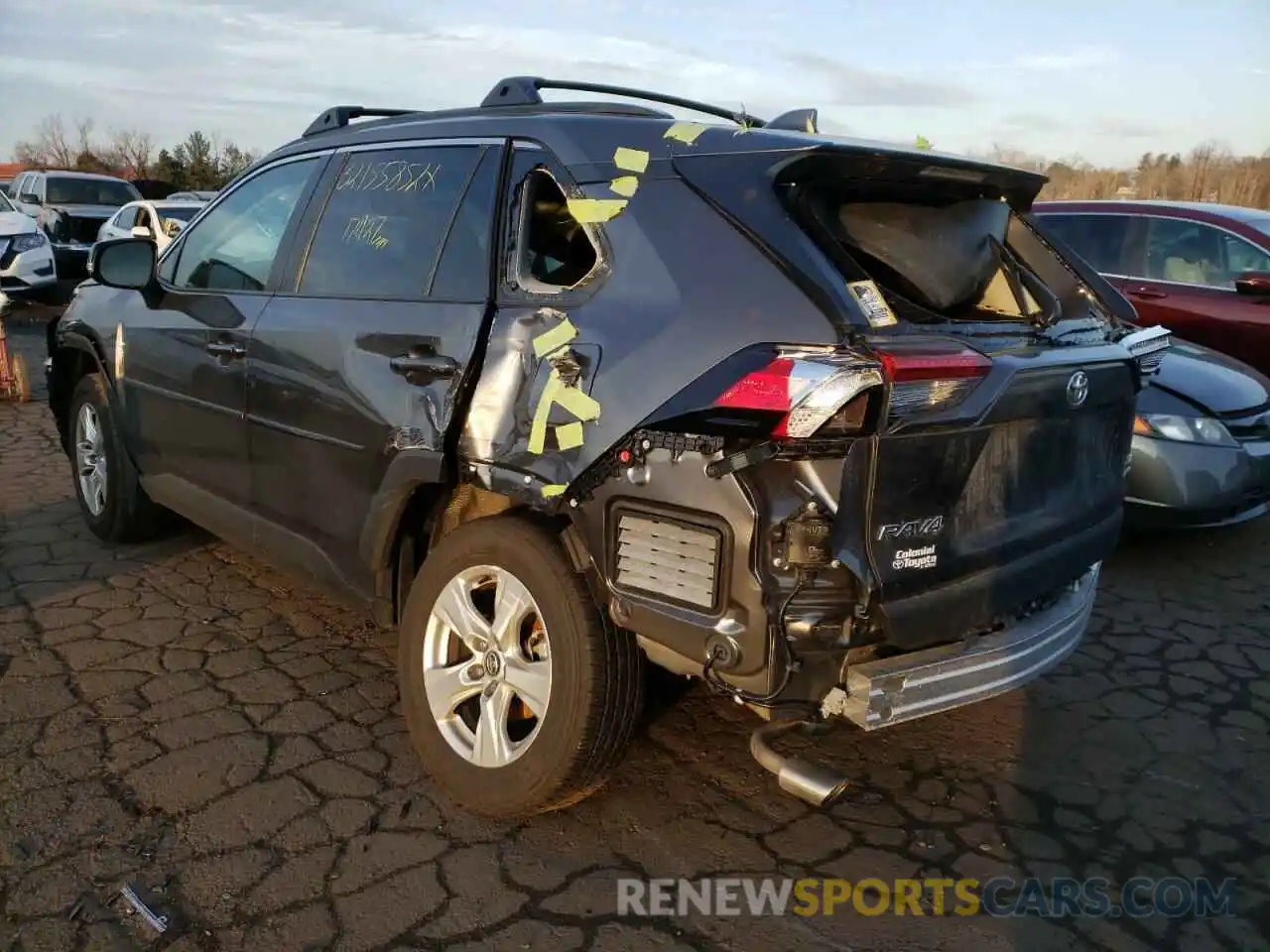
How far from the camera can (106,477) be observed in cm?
487

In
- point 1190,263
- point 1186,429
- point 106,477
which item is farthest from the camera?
point 1190,263

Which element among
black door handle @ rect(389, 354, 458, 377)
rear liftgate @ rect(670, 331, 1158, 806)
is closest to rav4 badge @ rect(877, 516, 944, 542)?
rear liftgate @ rect(670, 331, 1158, 806)

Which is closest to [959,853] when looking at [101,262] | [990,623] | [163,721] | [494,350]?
[990,623]

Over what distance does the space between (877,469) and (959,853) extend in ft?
4.13

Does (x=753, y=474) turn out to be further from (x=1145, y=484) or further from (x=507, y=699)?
(x=1145, y=484)

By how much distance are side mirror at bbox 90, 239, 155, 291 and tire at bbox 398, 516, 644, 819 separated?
2166 millimetres

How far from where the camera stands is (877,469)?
225 cm

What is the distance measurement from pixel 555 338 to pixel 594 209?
0.35 m

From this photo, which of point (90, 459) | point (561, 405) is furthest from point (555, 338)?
point (90, 459)

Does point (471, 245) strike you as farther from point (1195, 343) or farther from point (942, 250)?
point (1195, 343)

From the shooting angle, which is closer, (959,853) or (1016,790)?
(959,853)

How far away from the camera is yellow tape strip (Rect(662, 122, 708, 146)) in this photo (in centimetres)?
261

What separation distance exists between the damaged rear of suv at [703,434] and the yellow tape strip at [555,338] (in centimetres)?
1

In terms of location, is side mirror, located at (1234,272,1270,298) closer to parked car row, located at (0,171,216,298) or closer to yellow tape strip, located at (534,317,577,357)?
yellow tape strip, located at (534,317,577,357)
